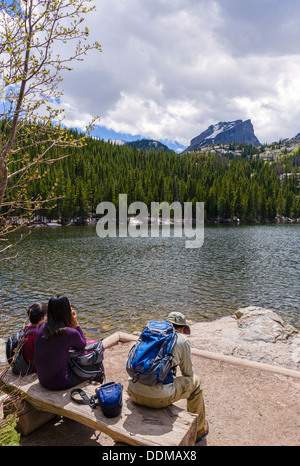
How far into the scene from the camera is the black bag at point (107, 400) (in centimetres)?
373

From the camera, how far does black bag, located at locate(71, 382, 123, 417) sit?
3.73m

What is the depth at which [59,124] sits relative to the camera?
4617 millimetres

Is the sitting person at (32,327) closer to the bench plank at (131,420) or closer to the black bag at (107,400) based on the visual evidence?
the bench plank at (131,420)

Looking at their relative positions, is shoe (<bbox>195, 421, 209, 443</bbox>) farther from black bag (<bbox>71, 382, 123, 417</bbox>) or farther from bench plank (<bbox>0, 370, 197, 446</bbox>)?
black bag (<bbox>71, 382, 123, 417</bbox>)

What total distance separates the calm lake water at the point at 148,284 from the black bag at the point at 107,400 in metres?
3.68

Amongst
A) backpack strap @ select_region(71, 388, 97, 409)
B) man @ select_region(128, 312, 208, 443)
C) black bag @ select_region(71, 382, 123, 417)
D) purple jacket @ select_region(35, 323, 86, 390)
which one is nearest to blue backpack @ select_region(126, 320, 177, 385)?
man @ select_region(128, 312, 208, 443)

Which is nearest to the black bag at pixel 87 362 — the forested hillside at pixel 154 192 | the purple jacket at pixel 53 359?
the purple jacket at pixel 53 359

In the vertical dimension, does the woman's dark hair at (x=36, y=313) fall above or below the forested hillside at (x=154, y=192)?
below

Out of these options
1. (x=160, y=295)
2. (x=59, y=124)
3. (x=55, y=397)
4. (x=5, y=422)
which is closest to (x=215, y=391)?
(x=55, y=397)

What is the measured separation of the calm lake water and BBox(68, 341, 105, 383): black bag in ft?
9.95

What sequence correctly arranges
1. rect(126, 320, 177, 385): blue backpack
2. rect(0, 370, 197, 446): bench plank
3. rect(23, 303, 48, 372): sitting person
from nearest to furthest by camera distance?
rect(0, 370, 197, 446): bench plank
rect(126, 320, 177, 385): blue backpack
rect(23, 303, 48, 372): sitting person

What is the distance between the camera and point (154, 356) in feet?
12.8

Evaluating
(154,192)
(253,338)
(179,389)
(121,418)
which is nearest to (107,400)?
(121,418)

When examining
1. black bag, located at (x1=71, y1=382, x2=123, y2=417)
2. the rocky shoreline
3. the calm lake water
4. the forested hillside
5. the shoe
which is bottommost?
the calm lake water
